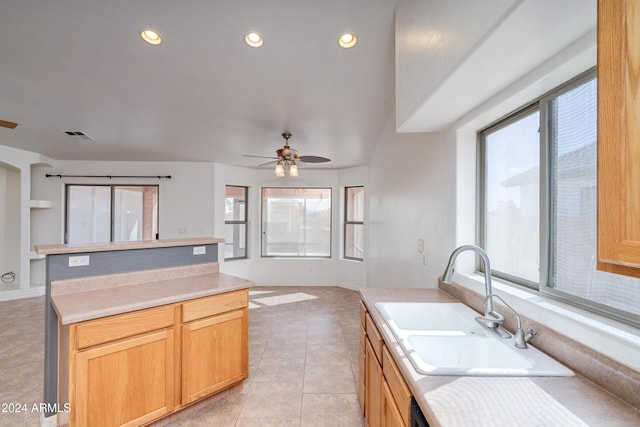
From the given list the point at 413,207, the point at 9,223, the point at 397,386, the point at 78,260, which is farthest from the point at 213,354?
the point at 9,223

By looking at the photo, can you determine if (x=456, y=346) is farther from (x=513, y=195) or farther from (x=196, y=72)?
(x=196, y=72)

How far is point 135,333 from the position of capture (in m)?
1.64

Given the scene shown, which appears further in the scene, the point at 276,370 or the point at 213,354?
the point at 276,370

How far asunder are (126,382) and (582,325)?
7.32 ft

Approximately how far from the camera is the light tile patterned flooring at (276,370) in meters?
1.89

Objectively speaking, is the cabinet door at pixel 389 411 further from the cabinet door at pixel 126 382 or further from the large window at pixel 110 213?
the large window at pixel 110 213

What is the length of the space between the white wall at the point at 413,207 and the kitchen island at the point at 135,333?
57.3 inches

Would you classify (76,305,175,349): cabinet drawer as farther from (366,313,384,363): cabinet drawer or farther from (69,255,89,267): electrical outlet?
(366,313,384,363): cabinet drawer

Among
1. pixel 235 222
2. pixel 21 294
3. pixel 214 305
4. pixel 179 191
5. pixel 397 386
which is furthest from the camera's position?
pixel 235 222

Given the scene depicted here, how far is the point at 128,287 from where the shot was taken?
1984 millimetres

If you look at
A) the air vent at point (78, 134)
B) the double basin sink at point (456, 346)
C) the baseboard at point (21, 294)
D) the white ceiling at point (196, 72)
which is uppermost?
the white ceiling at point (196, 72)

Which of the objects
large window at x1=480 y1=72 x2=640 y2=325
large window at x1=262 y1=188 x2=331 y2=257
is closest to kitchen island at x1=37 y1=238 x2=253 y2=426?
large window at x1=480 y1=72 x2=640 y2=325

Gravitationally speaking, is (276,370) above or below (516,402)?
below

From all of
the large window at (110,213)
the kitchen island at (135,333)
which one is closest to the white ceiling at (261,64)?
the large window at (110,213)
